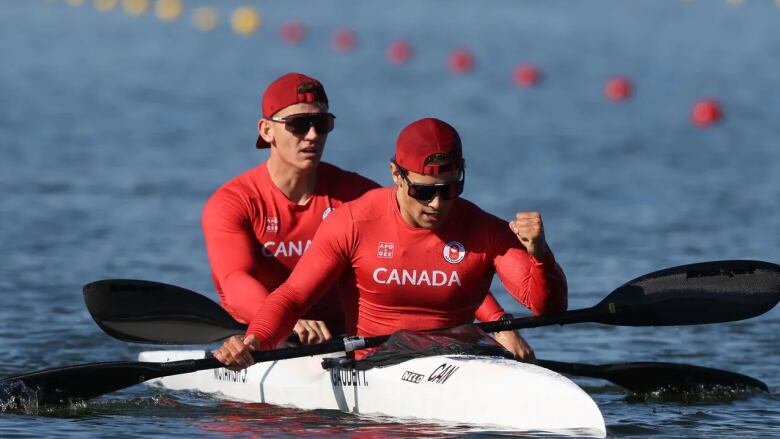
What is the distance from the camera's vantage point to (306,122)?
1104cm

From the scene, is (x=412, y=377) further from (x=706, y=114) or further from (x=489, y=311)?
(x=706, y=114)

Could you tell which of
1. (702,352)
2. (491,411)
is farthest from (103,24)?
(491,411)

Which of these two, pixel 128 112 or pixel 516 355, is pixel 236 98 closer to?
pixel 128 112

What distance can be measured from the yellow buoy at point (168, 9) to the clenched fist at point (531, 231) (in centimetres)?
4259

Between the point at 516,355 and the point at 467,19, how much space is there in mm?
40574

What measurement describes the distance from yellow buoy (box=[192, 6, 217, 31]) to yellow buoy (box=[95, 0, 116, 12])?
2.83 m

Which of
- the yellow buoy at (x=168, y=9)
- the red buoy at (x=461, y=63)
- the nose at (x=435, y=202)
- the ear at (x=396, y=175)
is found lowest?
the nose at (x=435, y=202)

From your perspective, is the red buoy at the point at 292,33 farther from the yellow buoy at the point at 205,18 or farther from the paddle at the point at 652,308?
the paddle at the point at 652,308

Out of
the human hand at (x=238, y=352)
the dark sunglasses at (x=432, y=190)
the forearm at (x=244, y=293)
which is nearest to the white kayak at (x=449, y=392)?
the forearm at (x=244, y=293)

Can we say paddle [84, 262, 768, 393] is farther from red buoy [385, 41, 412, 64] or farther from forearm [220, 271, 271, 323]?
red buoy [385, 41, 412, 64]

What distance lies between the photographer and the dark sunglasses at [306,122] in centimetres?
1103

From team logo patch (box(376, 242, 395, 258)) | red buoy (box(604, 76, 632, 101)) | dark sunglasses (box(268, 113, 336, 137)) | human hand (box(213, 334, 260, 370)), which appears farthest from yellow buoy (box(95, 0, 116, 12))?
human hand (box(213, 334, 260, 370))

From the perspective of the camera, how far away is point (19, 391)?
34.6 ft

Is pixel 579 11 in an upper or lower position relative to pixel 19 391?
upper
